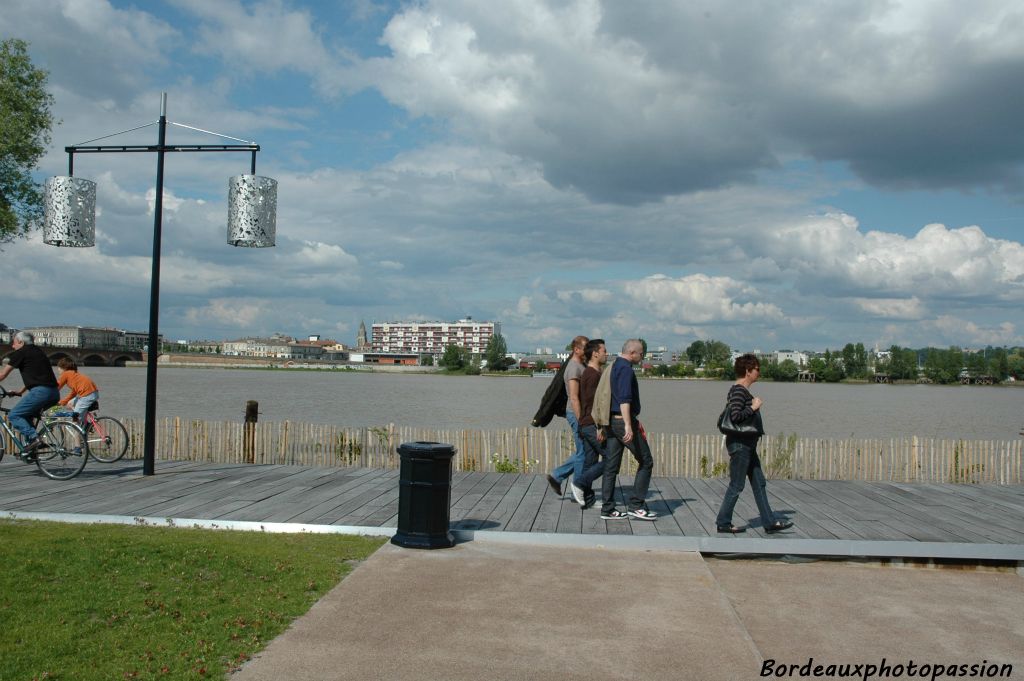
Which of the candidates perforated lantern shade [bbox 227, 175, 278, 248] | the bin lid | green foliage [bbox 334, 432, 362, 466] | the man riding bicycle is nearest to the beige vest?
the bin lid

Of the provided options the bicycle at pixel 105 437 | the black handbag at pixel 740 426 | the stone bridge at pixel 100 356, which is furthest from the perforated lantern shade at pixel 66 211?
the stone bridge at pixel 100 356

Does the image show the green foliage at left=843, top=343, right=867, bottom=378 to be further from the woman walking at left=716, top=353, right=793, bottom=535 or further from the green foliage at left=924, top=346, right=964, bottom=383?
the woman walking at left=716, top=353, right=793, bottom=535

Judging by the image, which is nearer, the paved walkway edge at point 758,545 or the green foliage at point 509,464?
the paved walkway edge at point 758,545

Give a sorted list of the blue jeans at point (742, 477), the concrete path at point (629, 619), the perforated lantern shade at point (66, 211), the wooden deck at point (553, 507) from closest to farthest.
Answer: the concrete path at point (629, 619) → the wooden deck at point (553, 507) → the blue jeans at point (742, 477) → the perforated lantern shade at point (66, 211)

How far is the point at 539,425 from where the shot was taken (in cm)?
1028

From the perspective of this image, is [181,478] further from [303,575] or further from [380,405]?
[380,405]

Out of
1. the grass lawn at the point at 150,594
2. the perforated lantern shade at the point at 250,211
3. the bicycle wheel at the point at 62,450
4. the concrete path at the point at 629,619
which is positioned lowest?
the concrete path at the point at 629,619

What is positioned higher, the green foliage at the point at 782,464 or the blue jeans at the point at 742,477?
the blue jeans at the point at 742,477

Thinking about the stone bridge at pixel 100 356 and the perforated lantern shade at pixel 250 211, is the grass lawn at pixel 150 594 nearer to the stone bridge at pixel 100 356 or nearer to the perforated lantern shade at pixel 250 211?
the perforated lantern shade at pixel 250 211

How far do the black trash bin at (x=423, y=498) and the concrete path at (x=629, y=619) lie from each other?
187mm

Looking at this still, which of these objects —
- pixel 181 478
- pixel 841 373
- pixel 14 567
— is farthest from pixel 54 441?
pixel 841 373

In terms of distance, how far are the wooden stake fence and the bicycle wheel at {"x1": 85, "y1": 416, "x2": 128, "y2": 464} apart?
19.0 inches

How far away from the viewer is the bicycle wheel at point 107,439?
12751 mm

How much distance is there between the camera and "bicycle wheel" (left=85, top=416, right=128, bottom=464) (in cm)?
1275
